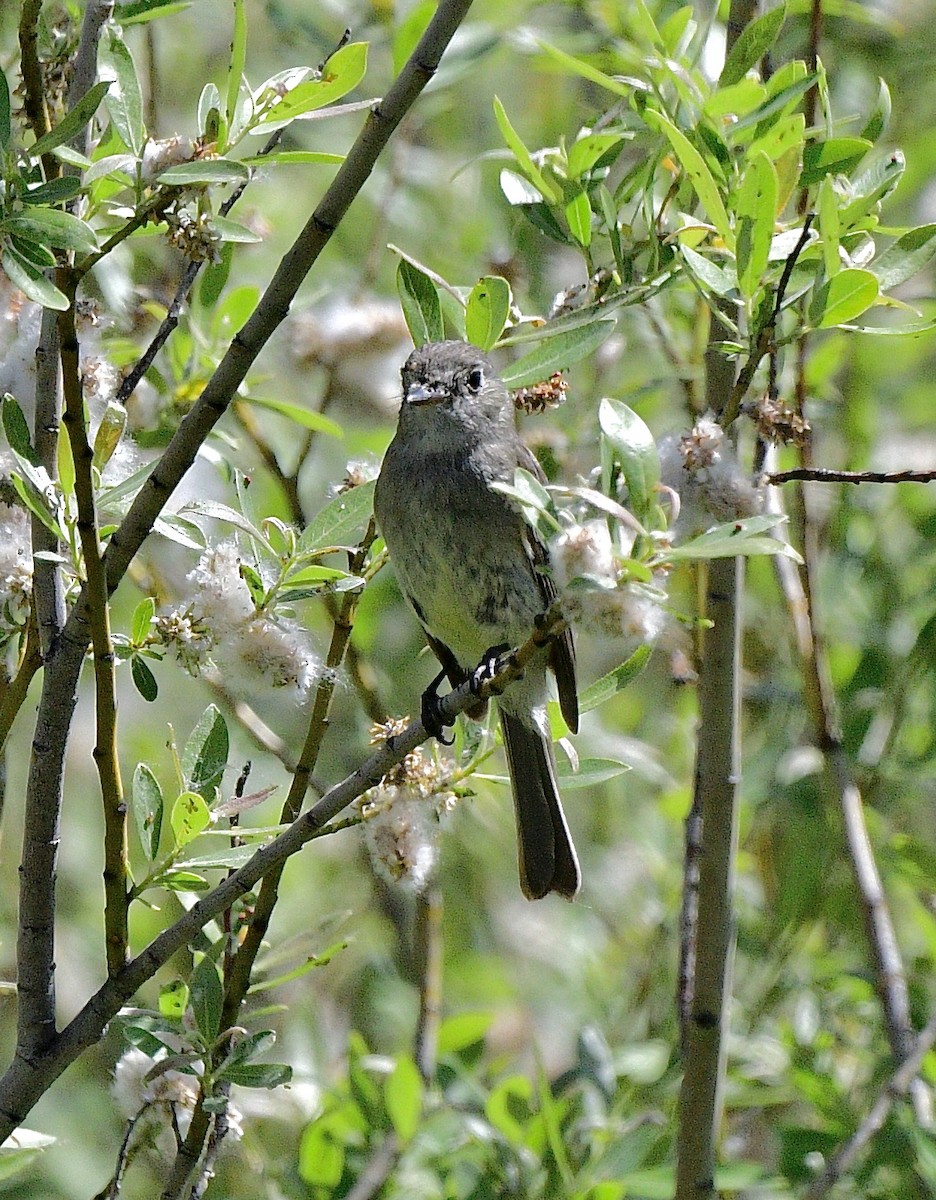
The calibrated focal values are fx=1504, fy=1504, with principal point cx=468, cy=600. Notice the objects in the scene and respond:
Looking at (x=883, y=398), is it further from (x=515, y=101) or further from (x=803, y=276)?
(x=803, y=276)

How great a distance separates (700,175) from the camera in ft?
6.80

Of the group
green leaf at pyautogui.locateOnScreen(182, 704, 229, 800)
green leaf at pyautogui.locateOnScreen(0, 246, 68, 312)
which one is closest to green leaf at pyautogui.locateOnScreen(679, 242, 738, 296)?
green leaf at pyautogui.locateOnScreen(0, 246, 68, 312)

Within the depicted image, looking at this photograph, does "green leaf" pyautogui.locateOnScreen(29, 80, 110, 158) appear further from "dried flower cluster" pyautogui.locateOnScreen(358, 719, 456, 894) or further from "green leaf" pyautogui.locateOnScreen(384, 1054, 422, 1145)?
"green leaf" pyautogui.locateOnScreen(384, 1054, 422, 1145)

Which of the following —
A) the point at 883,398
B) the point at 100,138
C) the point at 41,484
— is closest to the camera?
the point at 41,484

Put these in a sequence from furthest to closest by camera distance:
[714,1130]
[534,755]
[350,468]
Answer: [534,755] < [714,1130] < [350,468]

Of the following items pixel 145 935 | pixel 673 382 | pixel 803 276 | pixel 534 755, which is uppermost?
pixel 803 276

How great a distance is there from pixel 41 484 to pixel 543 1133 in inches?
74.7

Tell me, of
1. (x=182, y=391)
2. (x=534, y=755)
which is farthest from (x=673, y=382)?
(x=182, y=391)

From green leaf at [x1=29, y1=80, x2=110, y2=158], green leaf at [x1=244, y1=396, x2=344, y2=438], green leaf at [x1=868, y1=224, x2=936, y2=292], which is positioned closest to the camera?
green leaf at [x1=29, y1=80, x2=110, y2=158]

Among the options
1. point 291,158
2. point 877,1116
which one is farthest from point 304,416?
point 877,1116

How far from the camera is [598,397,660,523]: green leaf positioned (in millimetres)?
1824

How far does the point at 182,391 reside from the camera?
2.96 m

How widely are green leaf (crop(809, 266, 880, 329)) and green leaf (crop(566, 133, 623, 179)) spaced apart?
581 millimetres

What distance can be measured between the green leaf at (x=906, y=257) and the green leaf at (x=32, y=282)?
1.13 metres
